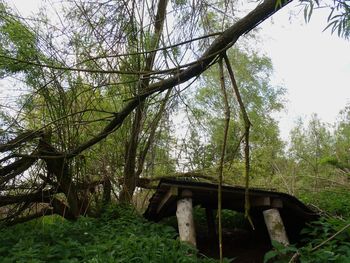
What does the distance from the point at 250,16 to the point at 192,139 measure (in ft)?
14.1

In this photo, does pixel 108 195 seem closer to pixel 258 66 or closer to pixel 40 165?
pixel 40 165

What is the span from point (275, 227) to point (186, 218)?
144cm

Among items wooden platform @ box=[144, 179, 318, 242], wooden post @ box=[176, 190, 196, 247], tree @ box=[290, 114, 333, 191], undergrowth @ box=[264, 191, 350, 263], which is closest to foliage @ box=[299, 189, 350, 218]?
undergrowth @ box=[264, 191, 350, 263]

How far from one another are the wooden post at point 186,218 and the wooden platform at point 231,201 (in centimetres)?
10

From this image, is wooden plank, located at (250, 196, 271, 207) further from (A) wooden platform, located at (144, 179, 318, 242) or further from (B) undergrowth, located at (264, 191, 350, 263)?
(B) undergrowth, located at (264, 191, 350, 263)

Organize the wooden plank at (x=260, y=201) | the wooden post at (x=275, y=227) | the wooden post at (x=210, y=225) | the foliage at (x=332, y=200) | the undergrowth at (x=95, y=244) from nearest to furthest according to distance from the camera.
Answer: the undergrowth at (x=95, y=244) → the wooden post at (x=275, y=227) → the wooden plank at (x=260, y=201) → the foliage at (x=332, y=200) → the wooden post at (x=210, y=225)

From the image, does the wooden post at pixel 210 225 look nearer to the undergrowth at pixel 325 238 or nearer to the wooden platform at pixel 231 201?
the wooden platform at pixel 231 201

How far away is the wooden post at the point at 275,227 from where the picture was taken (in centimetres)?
582

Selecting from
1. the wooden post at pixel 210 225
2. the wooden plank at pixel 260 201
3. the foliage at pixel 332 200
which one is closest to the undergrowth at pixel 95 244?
the wooden plank at pixel 260 201

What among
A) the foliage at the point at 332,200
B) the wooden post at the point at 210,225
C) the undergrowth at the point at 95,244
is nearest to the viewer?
the undergrowth at the point at 95,244

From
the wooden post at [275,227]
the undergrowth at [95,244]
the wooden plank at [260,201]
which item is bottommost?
the undergrowth at [95,244]

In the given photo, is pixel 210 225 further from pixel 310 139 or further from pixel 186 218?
pixel 310 139

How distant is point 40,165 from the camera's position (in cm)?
519

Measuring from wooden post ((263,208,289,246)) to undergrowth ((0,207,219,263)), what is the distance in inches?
67.0
